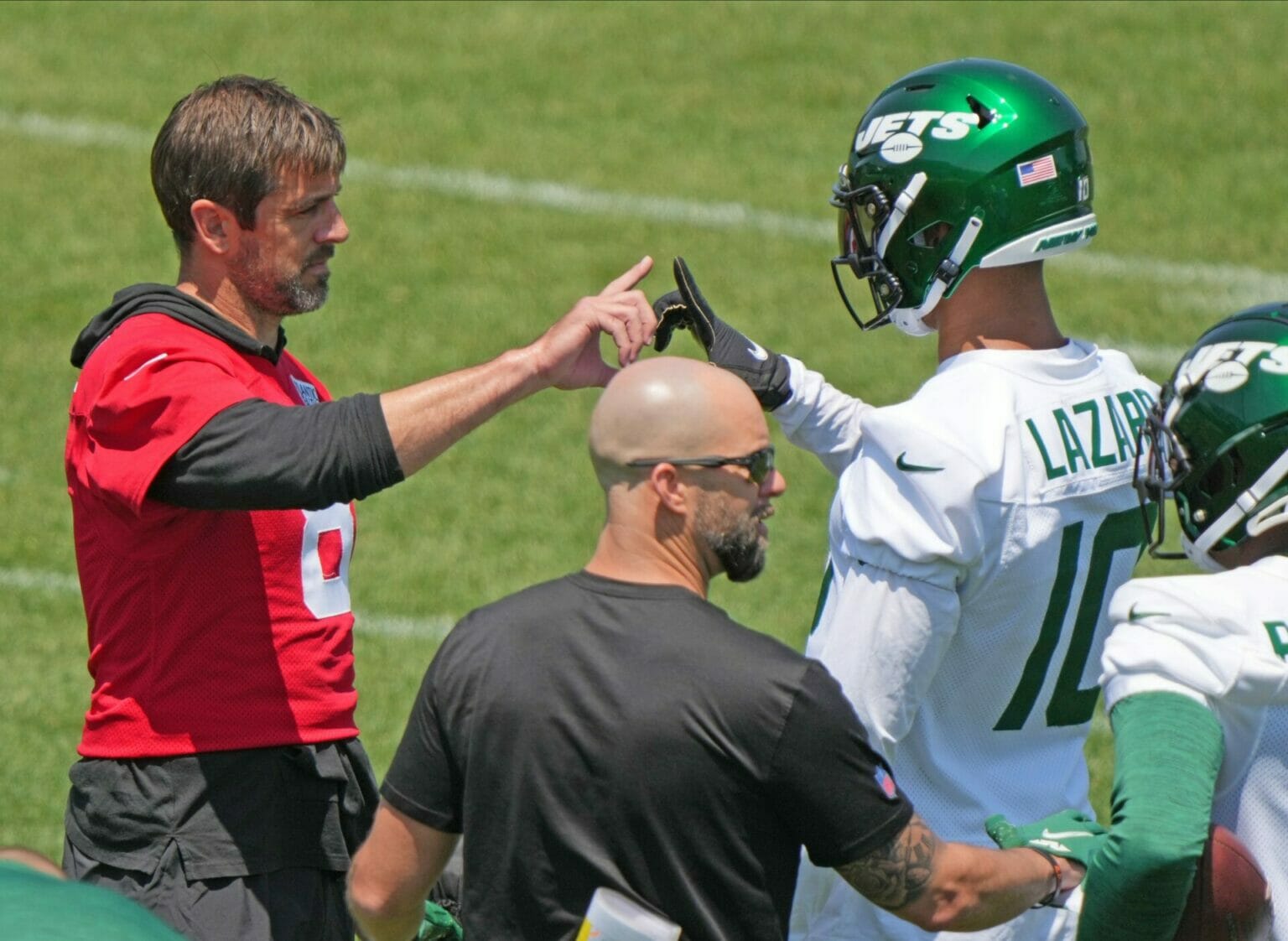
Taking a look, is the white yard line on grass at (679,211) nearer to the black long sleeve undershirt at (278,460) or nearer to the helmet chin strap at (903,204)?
the helmet chin strap at (903,204)

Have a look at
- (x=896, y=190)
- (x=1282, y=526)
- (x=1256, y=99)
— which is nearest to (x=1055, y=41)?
(x=1256, y=99)

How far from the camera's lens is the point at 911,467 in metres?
3.49

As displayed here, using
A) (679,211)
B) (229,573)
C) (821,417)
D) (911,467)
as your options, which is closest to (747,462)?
(911,467)

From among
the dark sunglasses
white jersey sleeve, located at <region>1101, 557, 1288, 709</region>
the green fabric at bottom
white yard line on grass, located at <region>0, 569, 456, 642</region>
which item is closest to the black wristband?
white jersey sleeve, located at <region>1101, 557, 1288, 709</region>

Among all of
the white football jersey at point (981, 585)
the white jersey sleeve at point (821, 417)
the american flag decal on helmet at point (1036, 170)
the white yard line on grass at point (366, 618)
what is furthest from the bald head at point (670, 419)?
the white yard line on grass at point (366, 618)

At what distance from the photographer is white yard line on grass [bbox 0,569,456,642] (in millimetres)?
7633

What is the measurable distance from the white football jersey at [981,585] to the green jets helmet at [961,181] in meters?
0.22

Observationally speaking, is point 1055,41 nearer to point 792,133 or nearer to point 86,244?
point 792,133

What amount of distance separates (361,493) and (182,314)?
1.92 ft

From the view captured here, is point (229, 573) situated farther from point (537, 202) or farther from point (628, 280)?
A: point (537, 202)

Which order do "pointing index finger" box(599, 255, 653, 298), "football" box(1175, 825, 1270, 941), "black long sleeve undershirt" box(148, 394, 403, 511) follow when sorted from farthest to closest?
"pointing index finger" box(599, 255, 653, 298), "black long sleeve undershirt" box(148, 394, 403, 511), "football" box(1175, 825, 1270, 941)

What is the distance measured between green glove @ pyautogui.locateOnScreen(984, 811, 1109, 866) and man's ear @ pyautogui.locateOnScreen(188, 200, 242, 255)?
2025 millimetres

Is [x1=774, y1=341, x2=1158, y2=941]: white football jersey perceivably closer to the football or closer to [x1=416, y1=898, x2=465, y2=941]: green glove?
the football

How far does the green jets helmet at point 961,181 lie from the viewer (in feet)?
12.6
